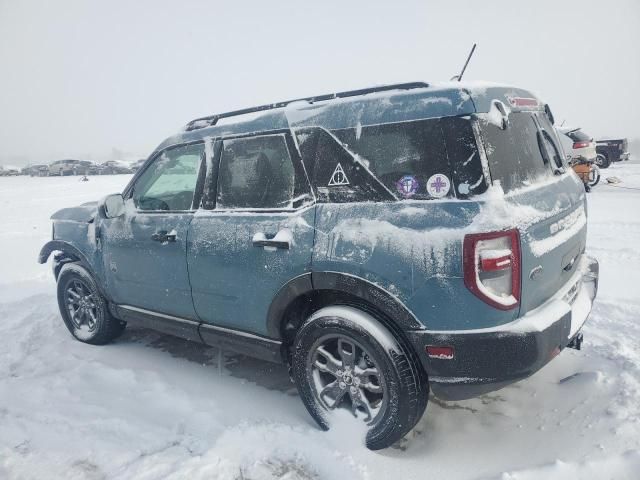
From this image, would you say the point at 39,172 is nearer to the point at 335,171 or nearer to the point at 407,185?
the point at 335,171

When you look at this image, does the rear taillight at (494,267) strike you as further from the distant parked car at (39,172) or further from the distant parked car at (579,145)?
Answer: the distant parked car at (39,172)

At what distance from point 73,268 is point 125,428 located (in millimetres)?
2049

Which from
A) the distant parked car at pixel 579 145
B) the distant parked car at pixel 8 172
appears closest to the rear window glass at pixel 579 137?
the distant parked car at pixel 579 145

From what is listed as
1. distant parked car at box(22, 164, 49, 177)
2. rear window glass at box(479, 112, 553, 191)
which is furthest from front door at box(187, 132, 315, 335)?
distant parked car at box(22, 164, 49, 177)

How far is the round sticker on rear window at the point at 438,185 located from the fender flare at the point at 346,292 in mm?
564

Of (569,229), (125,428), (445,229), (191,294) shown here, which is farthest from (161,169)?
(569,229)

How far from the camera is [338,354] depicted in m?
2.60

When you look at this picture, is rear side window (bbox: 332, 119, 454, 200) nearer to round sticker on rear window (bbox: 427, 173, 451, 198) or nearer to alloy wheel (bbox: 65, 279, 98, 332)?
round sticker on rear window (bbox: 427, 173, 451, 198)

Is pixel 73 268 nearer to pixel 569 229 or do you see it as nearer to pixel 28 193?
pixel 569 229

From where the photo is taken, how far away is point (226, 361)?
382cm

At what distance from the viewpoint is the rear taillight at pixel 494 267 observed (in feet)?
6.66

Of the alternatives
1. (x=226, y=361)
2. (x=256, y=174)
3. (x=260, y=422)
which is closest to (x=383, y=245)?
(x=256, y=174)

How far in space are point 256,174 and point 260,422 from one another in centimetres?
164

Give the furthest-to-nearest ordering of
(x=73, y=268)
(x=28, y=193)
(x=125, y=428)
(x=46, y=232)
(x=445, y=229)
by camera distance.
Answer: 1. (x=28, y=193)
2. (x=46, y=232)
3. (x=73, y=268)
4. (x=125, y=428)
5. (x=445, y=229)
